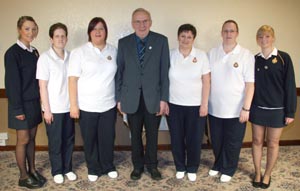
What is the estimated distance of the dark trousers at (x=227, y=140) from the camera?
9.16ft

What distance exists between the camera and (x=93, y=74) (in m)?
2.67

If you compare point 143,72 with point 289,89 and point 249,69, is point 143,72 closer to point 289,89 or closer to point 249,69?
point 249,69

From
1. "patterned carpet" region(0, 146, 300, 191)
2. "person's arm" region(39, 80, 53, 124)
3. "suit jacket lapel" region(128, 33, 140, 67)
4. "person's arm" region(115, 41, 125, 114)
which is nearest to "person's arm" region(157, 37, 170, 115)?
"suit jacket lapel" region(128, 33, 140, 67)

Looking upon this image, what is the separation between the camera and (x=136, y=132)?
113 inches

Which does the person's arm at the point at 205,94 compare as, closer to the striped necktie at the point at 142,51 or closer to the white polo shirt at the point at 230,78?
the white polo shirt at the point at 230,78

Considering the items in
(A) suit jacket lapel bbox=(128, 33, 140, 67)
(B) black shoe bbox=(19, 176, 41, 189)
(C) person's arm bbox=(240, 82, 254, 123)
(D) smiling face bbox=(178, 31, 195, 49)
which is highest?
(D) smiling face bbox=(178, 31, 195, 49)

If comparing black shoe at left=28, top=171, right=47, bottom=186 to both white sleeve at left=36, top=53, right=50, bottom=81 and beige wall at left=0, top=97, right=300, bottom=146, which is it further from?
white sleeve at left=36, top=53, right=50, bottom=81

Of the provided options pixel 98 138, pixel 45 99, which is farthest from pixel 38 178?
pixel 45 99

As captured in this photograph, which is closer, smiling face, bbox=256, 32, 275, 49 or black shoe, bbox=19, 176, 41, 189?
smiling face, bbox=256, 32, 275, 49

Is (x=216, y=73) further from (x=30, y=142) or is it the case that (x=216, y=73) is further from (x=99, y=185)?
(x=30, y=142)

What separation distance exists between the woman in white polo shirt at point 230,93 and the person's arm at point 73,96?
1.20m

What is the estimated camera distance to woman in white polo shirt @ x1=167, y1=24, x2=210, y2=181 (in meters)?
2.70

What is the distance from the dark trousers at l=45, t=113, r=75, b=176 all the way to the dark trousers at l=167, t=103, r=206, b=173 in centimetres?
94

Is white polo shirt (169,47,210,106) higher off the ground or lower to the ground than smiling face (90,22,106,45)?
lower
